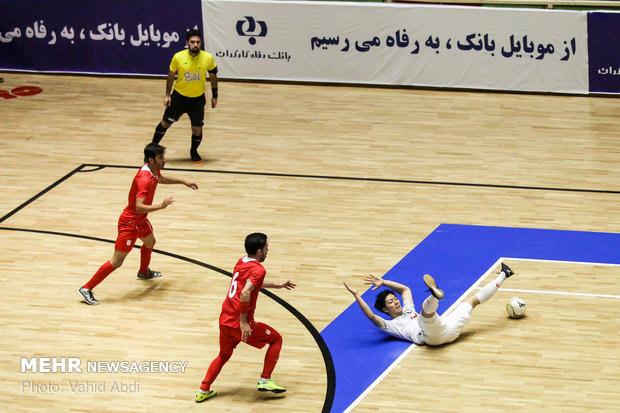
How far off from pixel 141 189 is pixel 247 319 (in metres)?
2.70

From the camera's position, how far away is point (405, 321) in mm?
10617

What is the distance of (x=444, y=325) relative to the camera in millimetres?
10312

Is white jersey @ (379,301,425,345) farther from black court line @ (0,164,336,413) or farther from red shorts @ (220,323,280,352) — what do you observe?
red shorts @ (220,323,280,352)

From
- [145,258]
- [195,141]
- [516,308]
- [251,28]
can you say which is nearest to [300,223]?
[145,258]

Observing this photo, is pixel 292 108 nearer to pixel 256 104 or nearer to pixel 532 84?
pixel 256 104

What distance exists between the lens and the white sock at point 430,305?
393 inches

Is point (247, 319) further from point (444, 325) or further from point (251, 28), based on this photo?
point (251, 28)

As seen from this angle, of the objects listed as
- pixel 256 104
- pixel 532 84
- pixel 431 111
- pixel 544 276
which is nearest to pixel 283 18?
pixel 256 104

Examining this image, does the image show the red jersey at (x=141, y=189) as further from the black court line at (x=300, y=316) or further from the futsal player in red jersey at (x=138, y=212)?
the black court line at (x=300, y=316)

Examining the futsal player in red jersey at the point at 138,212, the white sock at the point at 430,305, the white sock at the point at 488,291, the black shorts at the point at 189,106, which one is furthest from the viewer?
the black shorts at the point at 189,106

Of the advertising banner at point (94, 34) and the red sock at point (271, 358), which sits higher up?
the advertising banner at point (94, 34)

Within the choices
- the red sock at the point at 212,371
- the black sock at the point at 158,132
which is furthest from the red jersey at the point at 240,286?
the black sock at the point at 158,132

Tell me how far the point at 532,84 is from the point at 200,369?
11724mm

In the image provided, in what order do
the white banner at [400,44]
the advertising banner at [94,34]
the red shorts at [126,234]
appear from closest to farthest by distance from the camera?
the red shorts at [126,234] < the white banner at [400,44] < the advertising banner at [94,34]
